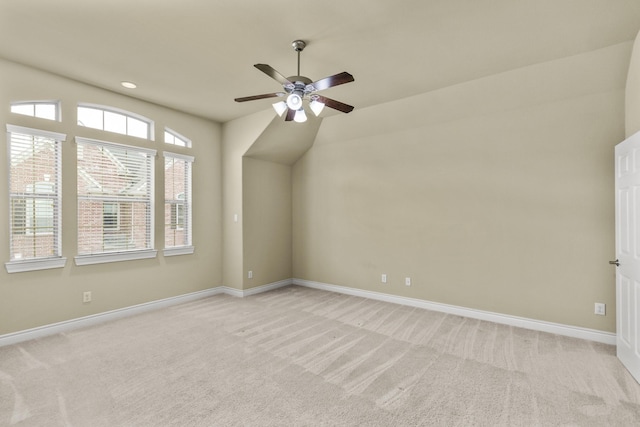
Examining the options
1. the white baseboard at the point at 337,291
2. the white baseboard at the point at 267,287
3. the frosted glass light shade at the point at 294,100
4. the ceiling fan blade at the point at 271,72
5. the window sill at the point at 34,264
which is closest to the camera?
the ceiling fan blade at the point at 271,72

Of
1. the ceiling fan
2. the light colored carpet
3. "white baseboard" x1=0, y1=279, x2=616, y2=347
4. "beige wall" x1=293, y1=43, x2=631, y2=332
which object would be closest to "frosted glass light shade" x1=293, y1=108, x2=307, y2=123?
the ceiling fan

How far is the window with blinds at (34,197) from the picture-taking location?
10.6 feet

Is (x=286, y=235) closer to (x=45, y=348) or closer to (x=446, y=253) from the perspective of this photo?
(x=446, y=253)

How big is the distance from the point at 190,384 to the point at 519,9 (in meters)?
3.98

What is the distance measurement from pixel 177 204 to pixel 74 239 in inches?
54.7

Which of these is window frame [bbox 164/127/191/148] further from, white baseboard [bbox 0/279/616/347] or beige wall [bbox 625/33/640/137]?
beige wall [bbox 625/33/640/137]

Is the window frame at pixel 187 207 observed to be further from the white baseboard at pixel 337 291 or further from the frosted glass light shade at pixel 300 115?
the frosted glass light shade at pixel 300 115

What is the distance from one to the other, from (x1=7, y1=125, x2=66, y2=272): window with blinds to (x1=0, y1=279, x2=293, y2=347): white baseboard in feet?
2.32

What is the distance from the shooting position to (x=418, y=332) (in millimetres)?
3584

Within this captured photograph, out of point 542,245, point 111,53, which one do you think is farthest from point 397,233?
point 111,53

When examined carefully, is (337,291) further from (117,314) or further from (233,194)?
(117,314)

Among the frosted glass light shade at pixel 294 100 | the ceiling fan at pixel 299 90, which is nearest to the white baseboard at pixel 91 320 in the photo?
the ceiling fan at pixel 299 90

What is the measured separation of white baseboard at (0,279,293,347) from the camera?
129 inches

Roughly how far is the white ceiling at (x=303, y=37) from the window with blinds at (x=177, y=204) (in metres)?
1.31
